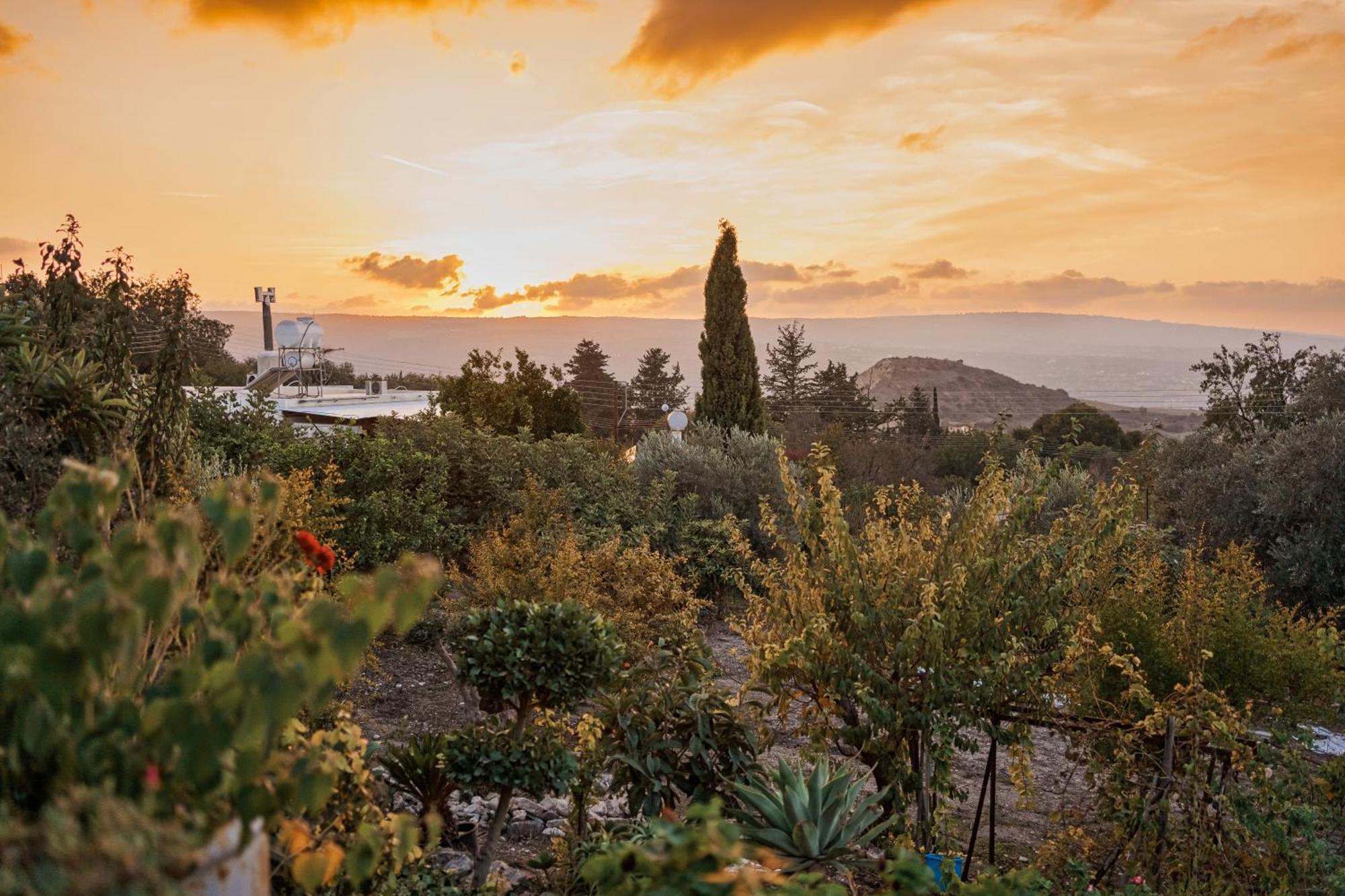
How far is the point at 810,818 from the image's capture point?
3.56m

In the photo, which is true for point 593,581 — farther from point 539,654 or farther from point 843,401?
point 843,401

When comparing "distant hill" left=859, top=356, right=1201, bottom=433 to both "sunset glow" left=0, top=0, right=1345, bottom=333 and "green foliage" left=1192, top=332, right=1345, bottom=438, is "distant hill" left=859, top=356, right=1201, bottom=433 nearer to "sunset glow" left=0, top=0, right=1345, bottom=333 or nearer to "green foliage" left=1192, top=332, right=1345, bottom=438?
"green foliage" left=1192, top=332, right=1345, bottom=438

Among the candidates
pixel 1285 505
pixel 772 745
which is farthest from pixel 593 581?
pixel 1285 505

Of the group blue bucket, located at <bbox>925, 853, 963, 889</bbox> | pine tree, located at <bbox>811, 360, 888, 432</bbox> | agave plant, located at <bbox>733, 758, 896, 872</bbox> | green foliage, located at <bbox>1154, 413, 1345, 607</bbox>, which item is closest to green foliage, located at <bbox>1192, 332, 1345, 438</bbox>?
green foliage, located at <bbox>1154, 413, 1345, 607</bbox>

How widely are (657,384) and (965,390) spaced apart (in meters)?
17.8

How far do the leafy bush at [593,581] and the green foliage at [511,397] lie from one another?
18.4 ft

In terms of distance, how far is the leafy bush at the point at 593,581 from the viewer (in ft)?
23.6

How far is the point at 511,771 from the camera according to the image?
349 centimetres

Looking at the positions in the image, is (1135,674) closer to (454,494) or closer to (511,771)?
(511,771)

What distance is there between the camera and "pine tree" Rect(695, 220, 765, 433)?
639 inches

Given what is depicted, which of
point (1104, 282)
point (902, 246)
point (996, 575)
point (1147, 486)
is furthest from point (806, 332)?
point (996, 575)

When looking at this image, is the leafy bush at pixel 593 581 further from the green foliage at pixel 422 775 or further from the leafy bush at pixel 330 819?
the leafy bush at pixel 330 819

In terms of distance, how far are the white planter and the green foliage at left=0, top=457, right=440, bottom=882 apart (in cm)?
3

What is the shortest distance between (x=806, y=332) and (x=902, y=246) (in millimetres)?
26560
